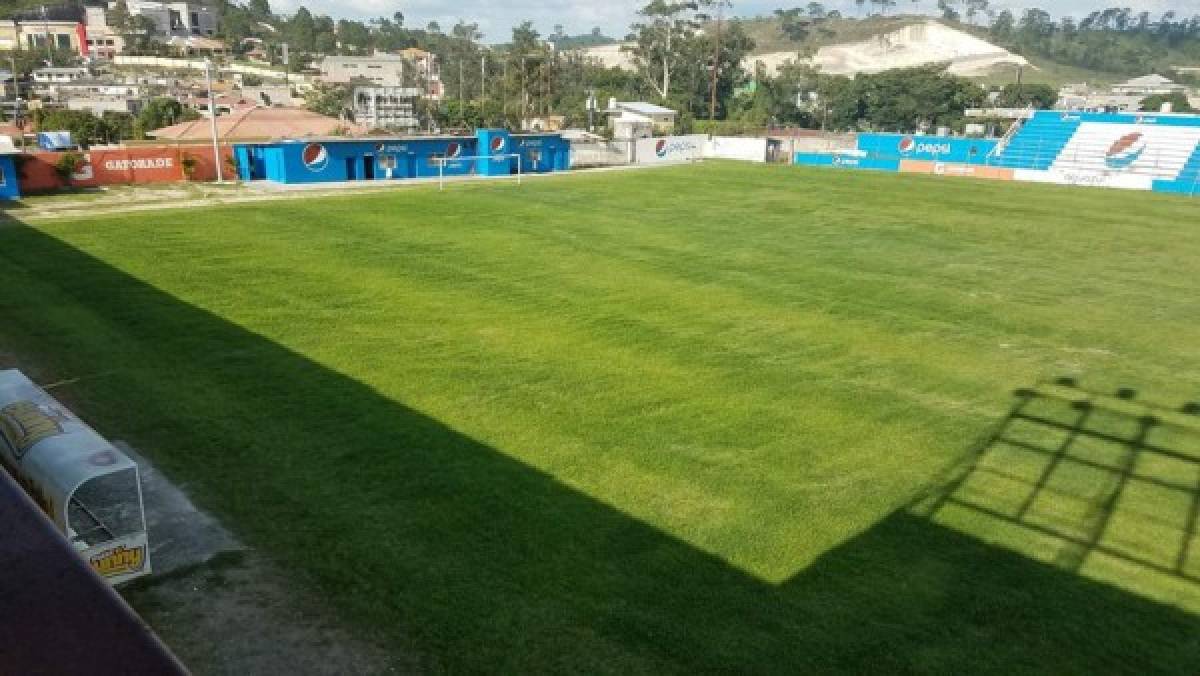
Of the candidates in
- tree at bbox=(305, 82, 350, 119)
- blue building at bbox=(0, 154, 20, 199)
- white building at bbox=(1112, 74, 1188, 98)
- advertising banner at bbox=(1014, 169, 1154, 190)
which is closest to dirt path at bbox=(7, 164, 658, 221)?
blue building at bbox=(0, 154, 20, 199)

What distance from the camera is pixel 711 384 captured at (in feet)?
48.5

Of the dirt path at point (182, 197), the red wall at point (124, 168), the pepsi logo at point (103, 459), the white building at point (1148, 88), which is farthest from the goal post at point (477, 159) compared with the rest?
the white building at point (1148, 88)

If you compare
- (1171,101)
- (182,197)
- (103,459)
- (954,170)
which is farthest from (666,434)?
(1171,101)

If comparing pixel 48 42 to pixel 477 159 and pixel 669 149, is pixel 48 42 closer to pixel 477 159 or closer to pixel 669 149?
pixel 669 149

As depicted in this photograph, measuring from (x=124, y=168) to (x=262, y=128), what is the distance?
2749cm

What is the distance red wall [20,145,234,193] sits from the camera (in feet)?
113

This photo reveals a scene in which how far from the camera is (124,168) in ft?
123

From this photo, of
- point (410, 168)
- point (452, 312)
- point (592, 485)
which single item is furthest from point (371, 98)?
point (592, 485)

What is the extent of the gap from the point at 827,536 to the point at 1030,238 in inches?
1014

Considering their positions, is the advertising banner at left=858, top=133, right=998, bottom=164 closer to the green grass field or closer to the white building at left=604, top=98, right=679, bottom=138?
the white building at left=604, top=98, right=679, bottom=138

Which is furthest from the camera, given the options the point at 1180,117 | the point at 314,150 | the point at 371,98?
the point at 371,98

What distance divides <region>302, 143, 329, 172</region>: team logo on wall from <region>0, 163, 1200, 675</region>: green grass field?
1543 centimetres

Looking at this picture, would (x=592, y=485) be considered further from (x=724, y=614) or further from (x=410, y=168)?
(x=410, y=168)

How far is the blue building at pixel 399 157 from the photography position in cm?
4106
